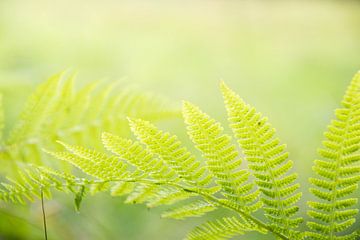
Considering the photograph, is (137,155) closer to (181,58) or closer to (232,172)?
(232,172)

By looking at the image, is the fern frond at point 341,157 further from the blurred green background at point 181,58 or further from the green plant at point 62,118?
the blurred green background at point 181,58

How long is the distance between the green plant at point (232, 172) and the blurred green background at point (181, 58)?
26.9 inches

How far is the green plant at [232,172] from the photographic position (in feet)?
2.03

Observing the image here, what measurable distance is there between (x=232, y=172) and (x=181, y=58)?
315 cm

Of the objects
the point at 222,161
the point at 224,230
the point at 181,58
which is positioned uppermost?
the point at 181,58

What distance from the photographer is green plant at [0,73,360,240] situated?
0.62 metres

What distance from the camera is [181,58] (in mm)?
3746

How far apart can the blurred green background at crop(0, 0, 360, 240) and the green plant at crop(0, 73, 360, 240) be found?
68cm

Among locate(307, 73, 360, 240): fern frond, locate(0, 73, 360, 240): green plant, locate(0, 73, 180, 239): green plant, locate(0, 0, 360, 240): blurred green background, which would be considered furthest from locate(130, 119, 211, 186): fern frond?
locate(0, 0, 360, 240): blurred green background

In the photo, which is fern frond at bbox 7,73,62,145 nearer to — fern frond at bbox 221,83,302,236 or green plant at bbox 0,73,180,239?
green plant at bbox 0,73,180,239

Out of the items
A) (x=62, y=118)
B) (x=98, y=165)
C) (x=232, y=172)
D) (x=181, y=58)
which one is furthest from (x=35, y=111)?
(x=181, y=58)

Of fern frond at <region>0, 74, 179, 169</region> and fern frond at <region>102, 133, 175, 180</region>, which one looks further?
fern frond at <region>0, 74, 179, 169</region>

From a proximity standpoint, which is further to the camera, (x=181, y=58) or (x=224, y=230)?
(x=181, y=58)

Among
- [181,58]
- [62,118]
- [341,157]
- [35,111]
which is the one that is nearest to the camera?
[341,157]
